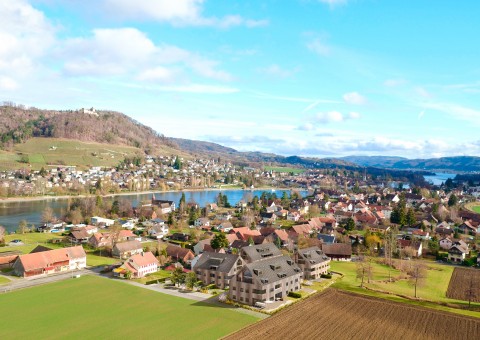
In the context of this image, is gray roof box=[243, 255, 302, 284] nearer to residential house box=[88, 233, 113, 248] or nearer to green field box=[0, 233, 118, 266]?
green field box=[0, 233, 118, 266]

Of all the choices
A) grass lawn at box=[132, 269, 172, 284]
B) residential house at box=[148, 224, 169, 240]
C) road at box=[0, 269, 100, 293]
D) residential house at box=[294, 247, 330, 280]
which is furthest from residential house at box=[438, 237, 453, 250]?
road at box=[0, 269, 100, 293]

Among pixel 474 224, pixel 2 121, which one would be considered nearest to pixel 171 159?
pixel 2 121

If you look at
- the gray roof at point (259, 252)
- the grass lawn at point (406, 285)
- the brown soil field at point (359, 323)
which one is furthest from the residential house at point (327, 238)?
the brown soil field at point (359, 323)

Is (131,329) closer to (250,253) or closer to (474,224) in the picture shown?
(250,253)

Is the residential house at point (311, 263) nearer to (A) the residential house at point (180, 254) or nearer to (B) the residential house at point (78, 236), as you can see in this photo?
(A) the residential house at point (180, 254)

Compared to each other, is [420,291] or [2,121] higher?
[2,121]

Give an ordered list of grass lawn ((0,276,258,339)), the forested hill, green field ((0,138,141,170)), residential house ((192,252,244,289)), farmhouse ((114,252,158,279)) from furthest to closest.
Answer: the forested hill → green field ((0,138,141,170)) → farmhouse ((114,252,158,279)) → residential house ((192,252,244,289)) → grass lawn ((0,276,258,339))

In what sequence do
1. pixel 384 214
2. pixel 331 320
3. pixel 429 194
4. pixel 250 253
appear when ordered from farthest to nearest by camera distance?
pixel 429 194
pixel 384 214
pixel 250 253
pixel 331 320
